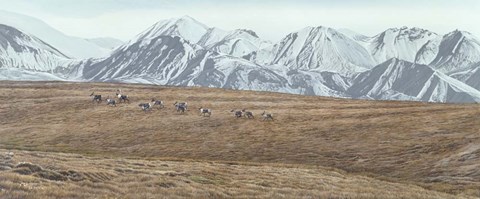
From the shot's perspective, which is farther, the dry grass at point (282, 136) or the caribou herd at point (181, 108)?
the caribou herd at point (181, 108)

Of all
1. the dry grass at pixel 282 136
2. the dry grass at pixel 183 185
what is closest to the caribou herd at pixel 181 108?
the dry grass at pixel 282 136

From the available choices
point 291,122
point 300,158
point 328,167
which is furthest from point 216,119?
point 328,167

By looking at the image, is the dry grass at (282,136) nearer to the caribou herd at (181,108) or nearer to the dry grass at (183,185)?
the caribou herd at (181,108)

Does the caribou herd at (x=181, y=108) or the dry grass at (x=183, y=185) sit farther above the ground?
the dry grass at (x=183, y=185)

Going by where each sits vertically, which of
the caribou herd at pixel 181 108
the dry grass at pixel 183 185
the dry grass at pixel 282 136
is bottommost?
the caribou herd at pixel 181 108

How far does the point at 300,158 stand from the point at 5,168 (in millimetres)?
34386

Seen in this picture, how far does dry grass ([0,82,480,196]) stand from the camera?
4859 cm

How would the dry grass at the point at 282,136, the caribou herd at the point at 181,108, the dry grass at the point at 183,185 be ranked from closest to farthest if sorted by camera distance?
the dry grass at the point at 183,185, the dry grass at the point at 282,136, the caribou herd at the point at 181,108

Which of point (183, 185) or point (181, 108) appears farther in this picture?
point (181, 108)

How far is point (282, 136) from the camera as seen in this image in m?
68.7

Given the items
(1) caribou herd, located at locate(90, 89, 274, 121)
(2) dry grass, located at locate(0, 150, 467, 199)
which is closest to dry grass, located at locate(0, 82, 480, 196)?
(1) caribou herd, located at locate(90, 89, 274, 121)

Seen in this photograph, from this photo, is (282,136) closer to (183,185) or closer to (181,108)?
(181,108)

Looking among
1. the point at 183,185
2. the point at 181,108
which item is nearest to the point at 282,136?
the point at 181,108

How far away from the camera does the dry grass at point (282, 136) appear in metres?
48.6
